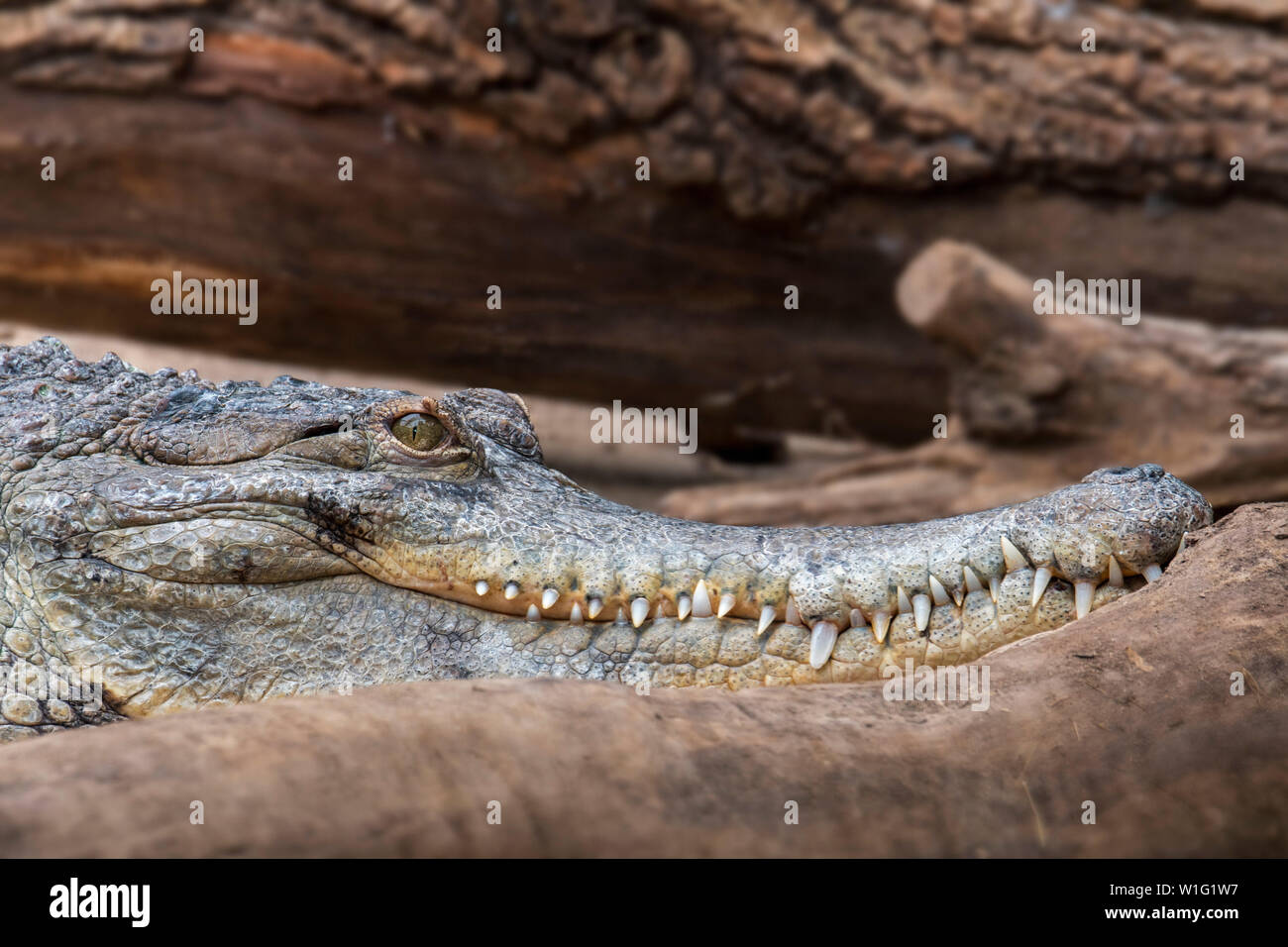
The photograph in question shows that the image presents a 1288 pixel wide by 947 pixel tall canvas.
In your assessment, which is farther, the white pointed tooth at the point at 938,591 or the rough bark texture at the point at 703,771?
the white pointed tooth at the point at 938,591

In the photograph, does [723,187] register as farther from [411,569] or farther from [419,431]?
[411,569]

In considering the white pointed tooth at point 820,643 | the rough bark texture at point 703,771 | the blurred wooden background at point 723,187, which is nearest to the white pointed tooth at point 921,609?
the white pointed tooth at point 820,643

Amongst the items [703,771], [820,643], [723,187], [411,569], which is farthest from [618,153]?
[703,771]

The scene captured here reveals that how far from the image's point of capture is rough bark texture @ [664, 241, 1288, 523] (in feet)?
17.8

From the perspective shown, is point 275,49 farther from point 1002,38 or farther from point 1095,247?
point 1095,247

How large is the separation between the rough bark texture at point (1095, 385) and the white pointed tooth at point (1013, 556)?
2.92 meters

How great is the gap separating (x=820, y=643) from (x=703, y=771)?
75 centimetres

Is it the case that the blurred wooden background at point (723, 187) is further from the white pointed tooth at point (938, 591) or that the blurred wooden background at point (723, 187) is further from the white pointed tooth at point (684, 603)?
the white pointed tooth at point (684, 603)

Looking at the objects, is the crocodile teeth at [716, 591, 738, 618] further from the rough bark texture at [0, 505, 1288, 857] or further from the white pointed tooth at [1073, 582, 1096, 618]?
the white pointed tooth at [1073, 582, 1096, 618]

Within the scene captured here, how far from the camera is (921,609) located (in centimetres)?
259

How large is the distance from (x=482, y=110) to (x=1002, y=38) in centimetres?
266

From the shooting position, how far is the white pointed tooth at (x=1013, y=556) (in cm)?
260

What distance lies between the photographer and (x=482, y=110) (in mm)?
5961
